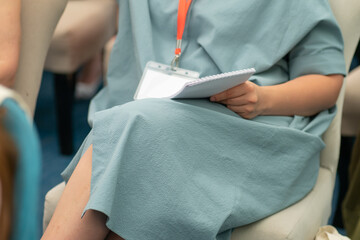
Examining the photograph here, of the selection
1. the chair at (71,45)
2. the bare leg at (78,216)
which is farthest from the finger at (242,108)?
the chair at (71,45)

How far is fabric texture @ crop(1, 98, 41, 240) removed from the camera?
1.37 ft

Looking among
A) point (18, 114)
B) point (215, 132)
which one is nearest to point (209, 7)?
point (215, 132)

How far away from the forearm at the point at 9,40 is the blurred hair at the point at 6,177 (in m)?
0.61

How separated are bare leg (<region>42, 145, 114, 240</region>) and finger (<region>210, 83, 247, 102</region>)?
0.25 metres

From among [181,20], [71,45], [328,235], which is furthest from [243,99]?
[71,45]

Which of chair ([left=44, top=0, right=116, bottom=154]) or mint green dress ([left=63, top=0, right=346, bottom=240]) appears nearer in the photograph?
mint green dress ([left=63, top=0, right=346, bottom=240])

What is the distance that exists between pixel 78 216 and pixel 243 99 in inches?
14.6

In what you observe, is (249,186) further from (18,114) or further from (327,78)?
(18,114)

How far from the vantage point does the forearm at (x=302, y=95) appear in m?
1.04

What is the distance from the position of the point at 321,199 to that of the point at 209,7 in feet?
1.58

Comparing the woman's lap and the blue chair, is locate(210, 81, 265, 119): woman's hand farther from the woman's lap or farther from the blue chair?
the blue chair

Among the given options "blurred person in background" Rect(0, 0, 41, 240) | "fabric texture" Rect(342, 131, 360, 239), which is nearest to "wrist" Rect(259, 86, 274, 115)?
"fabric texture" Rect(342, 131, 360, 239)

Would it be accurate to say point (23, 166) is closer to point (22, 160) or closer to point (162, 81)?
point (22, 160)

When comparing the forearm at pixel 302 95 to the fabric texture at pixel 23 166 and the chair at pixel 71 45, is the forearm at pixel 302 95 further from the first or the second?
the chair at pixel 71 45
